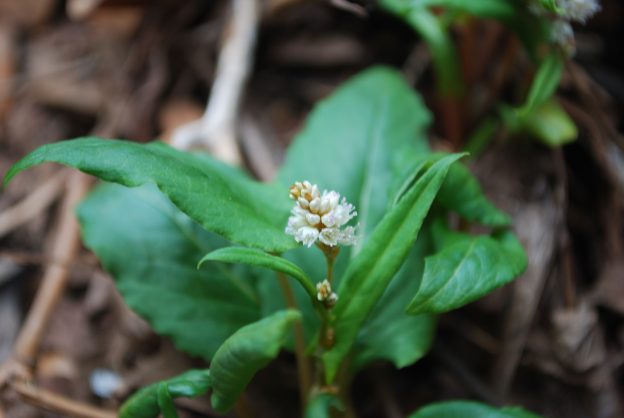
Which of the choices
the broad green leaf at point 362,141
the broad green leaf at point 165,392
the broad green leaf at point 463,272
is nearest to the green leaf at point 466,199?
the broad green leaf at point 463,272

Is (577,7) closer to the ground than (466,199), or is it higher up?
higher up

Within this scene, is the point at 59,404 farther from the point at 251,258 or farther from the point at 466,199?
the point at 466,199

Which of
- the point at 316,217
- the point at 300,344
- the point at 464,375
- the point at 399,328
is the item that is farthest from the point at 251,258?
the point at 464,375

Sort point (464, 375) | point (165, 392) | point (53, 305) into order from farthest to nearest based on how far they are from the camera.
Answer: point (53, 305) → point (464, 375) → point (165, 392)

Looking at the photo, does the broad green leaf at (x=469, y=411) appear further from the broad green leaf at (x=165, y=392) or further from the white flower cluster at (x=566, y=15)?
the white flower cluster at (x=566, y=15)

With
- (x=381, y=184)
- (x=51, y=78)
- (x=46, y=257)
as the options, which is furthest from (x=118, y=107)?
(x=381, y=184)

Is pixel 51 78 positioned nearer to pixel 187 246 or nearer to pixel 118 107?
pixel 118 107
